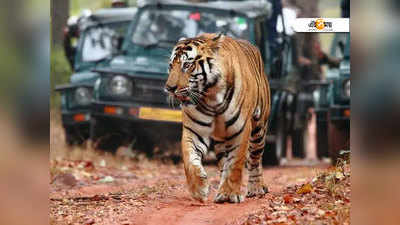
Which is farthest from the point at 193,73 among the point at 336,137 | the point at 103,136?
the point at 103,136

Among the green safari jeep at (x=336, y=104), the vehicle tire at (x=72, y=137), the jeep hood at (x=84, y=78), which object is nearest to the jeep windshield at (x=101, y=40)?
the jeep hood at (x=84, y=78)

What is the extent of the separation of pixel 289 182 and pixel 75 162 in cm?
301

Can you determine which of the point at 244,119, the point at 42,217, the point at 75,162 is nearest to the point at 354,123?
the point at 244,119

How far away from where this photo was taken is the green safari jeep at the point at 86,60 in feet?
29.6

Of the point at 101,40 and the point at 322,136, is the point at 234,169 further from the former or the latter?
the point at 101,40

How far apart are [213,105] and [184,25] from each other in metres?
2.40

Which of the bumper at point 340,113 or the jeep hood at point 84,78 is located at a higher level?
the jeep hood at point 84,78

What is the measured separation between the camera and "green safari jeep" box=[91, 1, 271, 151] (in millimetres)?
7777

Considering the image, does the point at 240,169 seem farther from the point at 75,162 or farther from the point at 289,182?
the point at 75,162

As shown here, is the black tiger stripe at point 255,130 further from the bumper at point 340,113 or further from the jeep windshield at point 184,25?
the jeep windshield at point 184,25

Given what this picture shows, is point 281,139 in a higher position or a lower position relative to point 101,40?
lower

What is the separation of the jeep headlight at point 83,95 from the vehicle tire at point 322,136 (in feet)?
9.38

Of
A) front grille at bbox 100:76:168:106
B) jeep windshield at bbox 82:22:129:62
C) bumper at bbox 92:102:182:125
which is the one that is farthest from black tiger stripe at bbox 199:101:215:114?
jeep windshield at bbox 82:22:129:62

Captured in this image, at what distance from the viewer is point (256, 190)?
624 cm
